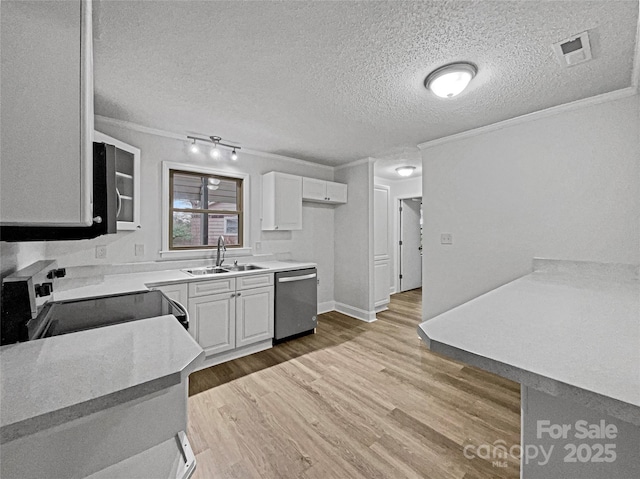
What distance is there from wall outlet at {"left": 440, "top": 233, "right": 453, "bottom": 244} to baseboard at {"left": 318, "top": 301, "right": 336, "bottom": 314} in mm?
2103

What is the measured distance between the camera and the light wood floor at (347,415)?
1.53m

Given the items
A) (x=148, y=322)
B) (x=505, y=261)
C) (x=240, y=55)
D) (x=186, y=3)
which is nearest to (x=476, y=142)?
(x=505, y=261)

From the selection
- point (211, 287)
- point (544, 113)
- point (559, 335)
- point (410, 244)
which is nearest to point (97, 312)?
point (211, 287)

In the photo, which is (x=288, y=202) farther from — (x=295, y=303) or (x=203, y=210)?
(x=295, y=303)

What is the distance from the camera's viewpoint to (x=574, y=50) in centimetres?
158

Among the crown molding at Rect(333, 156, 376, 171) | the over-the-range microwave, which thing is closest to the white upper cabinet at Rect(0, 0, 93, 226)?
the over-the-range microwave

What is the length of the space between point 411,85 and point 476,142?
129 centimetres

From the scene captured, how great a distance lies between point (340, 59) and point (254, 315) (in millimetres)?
2471

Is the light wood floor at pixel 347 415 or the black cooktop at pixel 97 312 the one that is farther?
the light wood floor at pixel 347 415

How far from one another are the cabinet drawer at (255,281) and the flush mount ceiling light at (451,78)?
235 centimetres

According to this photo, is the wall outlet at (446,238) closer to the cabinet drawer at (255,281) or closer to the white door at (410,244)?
the cabinet drawer at (255,281)

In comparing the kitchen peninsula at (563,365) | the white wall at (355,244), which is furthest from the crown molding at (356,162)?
the kitchen peninsula at (563,365)

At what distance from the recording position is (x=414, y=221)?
20.1ft

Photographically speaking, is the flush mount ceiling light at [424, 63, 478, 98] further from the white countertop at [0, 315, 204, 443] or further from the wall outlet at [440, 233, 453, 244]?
the white countertop at [0, 315, 204, 443]
